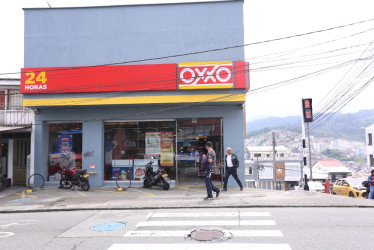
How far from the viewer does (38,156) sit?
1423 centimetres

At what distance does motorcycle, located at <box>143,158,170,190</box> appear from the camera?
12859mm

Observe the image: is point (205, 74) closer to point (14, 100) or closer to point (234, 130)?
point (234, 130)

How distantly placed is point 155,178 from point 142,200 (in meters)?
2.74

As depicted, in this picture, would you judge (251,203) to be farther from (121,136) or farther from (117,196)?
(121,136)

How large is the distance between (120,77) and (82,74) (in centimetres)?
178

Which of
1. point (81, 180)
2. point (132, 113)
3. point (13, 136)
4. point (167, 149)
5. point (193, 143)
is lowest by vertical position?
point (81, 180)

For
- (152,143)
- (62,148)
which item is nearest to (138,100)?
(152,143)

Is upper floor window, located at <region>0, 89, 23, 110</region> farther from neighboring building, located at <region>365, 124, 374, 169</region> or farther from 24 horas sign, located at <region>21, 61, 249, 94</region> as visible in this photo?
neighboring building, located at <region>365, 124, 374, 169</region>

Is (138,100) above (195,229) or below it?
above

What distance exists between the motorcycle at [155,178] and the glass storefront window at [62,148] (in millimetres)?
3667

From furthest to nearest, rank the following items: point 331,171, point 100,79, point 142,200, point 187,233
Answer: point 331,171, point 100,79, point 142,200, point 187,233

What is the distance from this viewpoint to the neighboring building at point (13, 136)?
14891mm

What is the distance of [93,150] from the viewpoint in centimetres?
1391

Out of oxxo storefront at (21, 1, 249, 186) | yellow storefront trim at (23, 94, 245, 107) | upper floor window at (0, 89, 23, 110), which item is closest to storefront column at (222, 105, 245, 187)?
oxxo storefront at (21, 1, 249, 186)
